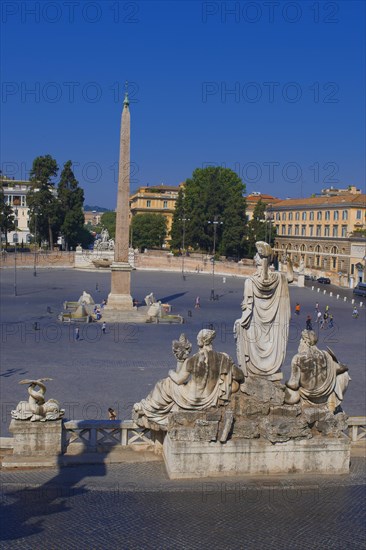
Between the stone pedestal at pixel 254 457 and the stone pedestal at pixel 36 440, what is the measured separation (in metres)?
1.33

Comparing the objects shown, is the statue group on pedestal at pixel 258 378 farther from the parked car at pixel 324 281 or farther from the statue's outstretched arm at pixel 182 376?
the parked car at pixel 324 281

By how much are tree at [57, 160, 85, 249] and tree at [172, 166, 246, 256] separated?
450 inches

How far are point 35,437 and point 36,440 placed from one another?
0.13ft

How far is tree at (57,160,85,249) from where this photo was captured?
226 ft

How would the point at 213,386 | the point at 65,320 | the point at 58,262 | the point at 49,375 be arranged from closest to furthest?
the point at 213,386 < the point at 49,375 < the point at 65,320 < the point at 58,262

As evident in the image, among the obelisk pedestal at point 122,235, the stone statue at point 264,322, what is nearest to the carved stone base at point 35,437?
the stone statue at point 264,322

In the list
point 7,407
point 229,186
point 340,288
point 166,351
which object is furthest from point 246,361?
point 229,186

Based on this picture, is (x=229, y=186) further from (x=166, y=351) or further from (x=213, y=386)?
(x=213, y=386)

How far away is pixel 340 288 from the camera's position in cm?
5516

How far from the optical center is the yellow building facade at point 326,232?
67.8m

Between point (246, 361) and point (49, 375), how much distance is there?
11.5 m

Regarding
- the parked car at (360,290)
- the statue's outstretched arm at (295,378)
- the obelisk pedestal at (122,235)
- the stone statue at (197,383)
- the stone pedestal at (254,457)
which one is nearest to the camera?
the stone pedestal at (254,457)

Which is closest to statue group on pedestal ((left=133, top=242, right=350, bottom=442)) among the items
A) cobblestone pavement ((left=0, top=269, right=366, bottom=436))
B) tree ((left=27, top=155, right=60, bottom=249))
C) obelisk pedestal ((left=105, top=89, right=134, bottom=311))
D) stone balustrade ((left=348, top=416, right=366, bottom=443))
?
stone balustrade ((left=348, top=416, right=366, bottom=443))

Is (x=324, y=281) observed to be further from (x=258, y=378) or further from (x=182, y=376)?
(x=182, y=376)
